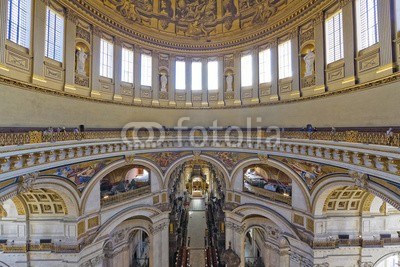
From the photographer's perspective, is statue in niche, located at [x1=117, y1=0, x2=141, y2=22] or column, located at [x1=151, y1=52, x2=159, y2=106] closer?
statue in niche, located at [x1=117, y1=0, x2=141, y2=22]

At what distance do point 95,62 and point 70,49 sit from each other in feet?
5.40

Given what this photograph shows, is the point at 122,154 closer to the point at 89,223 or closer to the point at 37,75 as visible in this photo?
the point at 89,223

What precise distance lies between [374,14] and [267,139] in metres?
7.33

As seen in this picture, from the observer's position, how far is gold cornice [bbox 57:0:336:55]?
1252cm

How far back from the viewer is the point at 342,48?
35.9ft

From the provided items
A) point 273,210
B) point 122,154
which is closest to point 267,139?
point 273,210

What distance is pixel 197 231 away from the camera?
2291cm

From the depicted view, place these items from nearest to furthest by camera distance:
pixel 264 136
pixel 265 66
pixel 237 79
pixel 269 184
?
pixel 264 136 < pixel 269 184 < pixel 265 66 < pixel 237 79

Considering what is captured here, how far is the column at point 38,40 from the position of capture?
A: 9953 millimetres

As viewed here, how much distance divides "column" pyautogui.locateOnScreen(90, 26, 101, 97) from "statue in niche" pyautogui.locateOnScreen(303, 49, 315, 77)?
12.8 metres

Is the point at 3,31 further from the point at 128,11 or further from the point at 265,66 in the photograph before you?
the point at 265,66

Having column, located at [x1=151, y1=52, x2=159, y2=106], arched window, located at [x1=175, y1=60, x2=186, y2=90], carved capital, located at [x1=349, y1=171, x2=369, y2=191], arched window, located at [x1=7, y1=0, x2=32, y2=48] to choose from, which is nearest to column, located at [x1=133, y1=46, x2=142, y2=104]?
column, located at [x1=151, y1=52, x2=159, y2=106]

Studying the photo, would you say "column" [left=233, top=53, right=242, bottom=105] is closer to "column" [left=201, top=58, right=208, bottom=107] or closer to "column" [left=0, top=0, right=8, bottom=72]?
"column" [left=201, top=58, right=208, bottom=107]

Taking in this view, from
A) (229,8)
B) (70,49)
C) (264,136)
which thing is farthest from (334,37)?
(70,49)
